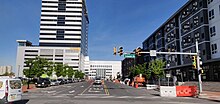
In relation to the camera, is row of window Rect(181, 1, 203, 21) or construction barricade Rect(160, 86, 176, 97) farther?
row of window Rect(181, 1, 203, 21)

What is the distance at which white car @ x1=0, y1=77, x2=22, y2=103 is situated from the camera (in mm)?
13125

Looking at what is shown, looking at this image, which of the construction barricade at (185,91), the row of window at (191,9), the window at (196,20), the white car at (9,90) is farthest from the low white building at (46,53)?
the white car at (9,90)

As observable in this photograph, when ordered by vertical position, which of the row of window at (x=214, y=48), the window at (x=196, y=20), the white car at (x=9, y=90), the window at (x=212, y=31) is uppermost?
the window at (x=196, y=20)

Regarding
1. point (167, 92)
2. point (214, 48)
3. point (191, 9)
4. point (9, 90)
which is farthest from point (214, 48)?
point (9, 90)

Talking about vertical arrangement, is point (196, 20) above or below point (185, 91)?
above

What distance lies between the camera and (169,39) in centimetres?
6384

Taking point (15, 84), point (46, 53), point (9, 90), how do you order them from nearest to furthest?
1. point (9, 90)
2. point (15, 84)
3. point (46, 53)

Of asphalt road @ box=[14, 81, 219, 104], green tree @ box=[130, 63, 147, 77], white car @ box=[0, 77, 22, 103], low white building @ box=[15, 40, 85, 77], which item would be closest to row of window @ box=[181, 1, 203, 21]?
green tree @ box=[130, 63, 147, 77]

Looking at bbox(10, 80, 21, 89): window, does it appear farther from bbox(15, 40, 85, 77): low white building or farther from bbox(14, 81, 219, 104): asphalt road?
bbox(15, 40, 85, 77): low white building

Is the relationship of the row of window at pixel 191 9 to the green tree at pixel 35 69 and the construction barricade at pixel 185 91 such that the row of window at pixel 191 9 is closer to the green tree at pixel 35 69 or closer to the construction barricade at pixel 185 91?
the construction barricade at pixel 185 91

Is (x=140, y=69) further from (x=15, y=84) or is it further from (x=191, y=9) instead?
(x=15, y=84)

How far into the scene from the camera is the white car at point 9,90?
13.1m

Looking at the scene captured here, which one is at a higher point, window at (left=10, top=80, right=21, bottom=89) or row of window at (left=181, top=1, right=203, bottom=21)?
row of window at (left=181, top=1, right=203, bottom=21)

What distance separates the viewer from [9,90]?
1345cm
